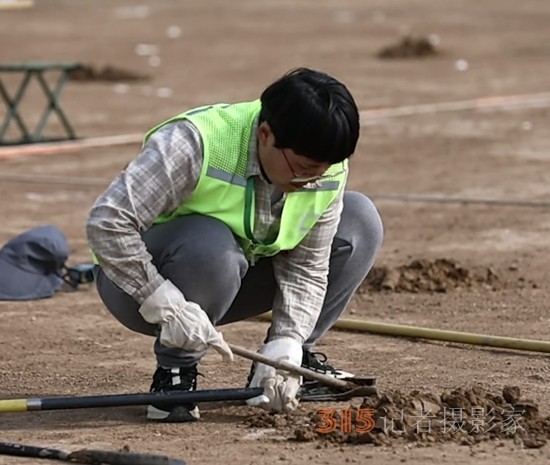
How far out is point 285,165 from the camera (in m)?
4.13

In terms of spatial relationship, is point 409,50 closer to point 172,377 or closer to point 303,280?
point 303,280

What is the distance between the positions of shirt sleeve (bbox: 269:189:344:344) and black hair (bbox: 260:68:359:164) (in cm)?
48

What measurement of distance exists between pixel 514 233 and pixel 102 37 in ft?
39.3

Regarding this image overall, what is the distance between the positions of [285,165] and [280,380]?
71 cm

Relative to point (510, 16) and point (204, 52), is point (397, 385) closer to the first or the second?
point (204, 52)

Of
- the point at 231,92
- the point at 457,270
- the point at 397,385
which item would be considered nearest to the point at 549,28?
the point at 231,92

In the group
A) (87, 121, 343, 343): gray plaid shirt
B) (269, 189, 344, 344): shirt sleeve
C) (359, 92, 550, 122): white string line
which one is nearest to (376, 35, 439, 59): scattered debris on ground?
(359, 92, 550, 122): white string line

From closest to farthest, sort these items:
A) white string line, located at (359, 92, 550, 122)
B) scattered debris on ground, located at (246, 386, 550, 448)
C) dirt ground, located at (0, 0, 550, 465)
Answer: scattered debris on ground, located at (246, 386, 550, 448)
dirt ground, located at (0, 0, 550, 465)
white string line, located at (359, 92, 550, 122)

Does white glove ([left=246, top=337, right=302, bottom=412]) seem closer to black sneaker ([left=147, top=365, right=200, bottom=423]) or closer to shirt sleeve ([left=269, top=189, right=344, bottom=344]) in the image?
shirt sleeve ([left=269, top=189, right=344, bottom=344])

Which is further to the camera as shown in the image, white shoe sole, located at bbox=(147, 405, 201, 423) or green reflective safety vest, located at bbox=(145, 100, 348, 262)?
white shoe sole, located at bbox=(147, 405, 201, 423)

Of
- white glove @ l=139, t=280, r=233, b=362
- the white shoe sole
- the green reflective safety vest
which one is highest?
the green reflective safety vest

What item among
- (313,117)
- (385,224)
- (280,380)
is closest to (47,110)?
(385,224)

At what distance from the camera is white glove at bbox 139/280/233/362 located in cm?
416

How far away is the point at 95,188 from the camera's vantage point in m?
9.21
